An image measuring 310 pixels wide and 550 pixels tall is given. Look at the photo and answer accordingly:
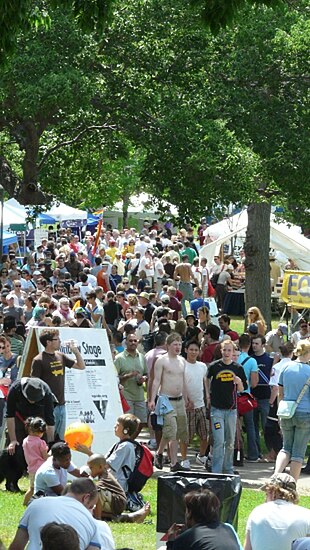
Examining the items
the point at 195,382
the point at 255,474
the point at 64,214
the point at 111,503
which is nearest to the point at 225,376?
the point at 195,382

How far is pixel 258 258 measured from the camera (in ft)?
85.2

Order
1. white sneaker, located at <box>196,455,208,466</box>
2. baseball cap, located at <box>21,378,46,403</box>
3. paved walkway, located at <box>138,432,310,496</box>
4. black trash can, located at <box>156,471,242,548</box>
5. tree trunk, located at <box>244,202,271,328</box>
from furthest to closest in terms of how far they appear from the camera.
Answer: tree trunk, located at <box>244,202,271,328</box>
white sneaker, located at <box>196,455,208,466</box>
paved walkway, located at <box>138,432,310,496</box>
baseball cap, located at <box>21,378,46,403</box>
black trash can, located at <box>156,471,242,548</box>

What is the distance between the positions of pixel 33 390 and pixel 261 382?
15.9 ft

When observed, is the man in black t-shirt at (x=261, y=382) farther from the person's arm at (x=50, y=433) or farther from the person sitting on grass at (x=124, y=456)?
the person sitting on grass at (x=124, y=456)

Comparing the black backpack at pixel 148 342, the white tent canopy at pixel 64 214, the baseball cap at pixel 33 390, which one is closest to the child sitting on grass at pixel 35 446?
the baseball cap at pixel 33 390

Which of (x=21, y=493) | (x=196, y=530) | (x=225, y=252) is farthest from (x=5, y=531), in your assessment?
(x=225, y=252)

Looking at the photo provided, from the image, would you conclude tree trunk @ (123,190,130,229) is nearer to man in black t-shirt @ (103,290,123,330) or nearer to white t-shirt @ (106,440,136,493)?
man in black t-shirt @ (103,290,123,330)

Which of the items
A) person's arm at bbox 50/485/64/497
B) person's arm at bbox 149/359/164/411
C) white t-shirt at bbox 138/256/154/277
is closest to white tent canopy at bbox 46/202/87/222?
white t-shirt at bbox 138/256/154/277

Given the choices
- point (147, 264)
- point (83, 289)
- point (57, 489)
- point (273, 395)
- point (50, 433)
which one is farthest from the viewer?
point (147, 264)

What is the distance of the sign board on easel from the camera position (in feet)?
47.7

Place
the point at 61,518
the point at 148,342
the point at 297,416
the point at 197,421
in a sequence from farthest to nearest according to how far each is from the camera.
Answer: the point at 148,342 < the point at 197,421 < the point at 297,416 < the point at 61,518

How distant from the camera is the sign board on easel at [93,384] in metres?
14.5

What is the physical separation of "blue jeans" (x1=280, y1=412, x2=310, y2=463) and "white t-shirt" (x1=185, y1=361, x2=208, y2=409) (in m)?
1.84

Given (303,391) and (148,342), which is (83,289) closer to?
(148,342)
